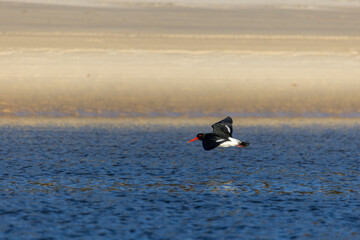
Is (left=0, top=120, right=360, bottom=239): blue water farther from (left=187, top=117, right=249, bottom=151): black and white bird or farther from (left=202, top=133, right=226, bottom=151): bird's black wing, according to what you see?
(left=202, top=133, right=226, bottom=151): bird's black wing

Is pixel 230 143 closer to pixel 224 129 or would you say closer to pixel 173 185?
pixel 224 129

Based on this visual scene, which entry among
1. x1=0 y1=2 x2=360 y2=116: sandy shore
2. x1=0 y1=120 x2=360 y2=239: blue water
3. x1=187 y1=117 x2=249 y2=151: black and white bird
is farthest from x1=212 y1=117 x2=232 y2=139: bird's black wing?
x1=0 y1=2 x2=360 y2=116: sandy shore

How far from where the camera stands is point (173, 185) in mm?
18156

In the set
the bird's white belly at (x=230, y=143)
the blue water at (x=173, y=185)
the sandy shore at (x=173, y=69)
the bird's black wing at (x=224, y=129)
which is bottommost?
the blue water at (x=173, y=185)

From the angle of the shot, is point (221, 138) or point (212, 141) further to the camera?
point (221, 138)

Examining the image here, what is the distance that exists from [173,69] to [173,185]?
19.0 m

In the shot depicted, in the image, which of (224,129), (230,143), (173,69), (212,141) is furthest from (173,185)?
(173,69)

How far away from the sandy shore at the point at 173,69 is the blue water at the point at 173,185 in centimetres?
496

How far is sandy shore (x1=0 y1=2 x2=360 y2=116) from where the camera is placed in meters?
33.0

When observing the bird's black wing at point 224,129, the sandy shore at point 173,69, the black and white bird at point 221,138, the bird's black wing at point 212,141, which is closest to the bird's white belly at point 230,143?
the black and white bird at point 221,138

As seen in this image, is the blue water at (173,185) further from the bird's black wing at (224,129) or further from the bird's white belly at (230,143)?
the bird's black wing at (224,129)

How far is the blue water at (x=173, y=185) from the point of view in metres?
14.2

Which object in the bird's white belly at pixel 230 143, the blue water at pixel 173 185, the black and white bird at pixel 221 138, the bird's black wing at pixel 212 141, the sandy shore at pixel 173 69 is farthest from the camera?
the sandy shore at pixel 173 69

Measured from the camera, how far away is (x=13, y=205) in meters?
15.8
